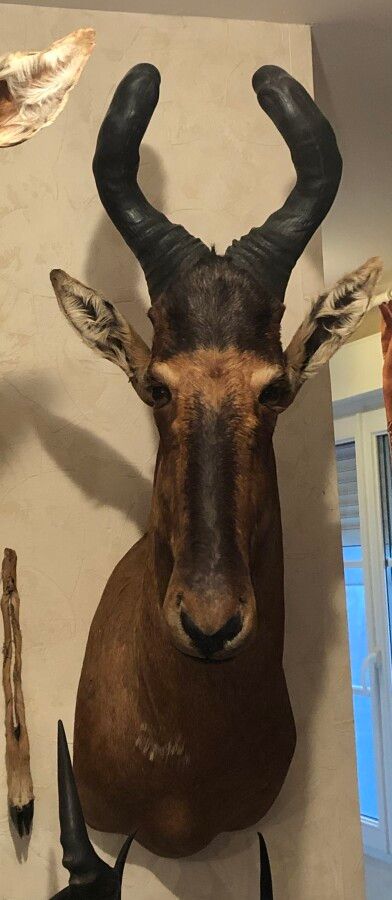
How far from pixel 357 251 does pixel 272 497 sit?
7.02 feet

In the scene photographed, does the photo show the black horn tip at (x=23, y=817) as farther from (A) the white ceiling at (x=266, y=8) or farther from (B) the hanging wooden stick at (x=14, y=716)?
(A) the white ceiling at (x=266, y=8)

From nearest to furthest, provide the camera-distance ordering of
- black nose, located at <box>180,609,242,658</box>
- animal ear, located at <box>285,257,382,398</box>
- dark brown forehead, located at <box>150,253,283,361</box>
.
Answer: black nose, located at <box>180,609,242,658</box> < dark brown forehead, located at <box>150,253,283,361</box> < animal ear, located at <box>285,257,382,398</box>

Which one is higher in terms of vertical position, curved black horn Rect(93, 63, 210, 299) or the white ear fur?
curved black horn Rect(93, 63, 210, 299)

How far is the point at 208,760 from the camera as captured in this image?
1165mm

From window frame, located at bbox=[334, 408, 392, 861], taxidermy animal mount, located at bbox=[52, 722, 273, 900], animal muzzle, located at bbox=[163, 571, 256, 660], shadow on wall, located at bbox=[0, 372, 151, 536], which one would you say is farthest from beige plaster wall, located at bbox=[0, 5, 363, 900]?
window frame, located at bbox=[334, 408, 392, 861]

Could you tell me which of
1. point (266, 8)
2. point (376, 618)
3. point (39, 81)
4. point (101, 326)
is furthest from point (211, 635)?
point (376, 618)

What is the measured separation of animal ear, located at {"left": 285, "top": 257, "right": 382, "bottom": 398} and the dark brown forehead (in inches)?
3.0

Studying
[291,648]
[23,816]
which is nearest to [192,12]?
[291,648]

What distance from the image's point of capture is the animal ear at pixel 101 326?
1.19m

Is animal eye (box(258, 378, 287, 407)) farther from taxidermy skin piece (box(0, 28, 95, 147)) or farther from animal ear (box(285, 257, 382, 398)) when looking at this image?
taxidermy skin piece (box(0, 28, 95, 147))

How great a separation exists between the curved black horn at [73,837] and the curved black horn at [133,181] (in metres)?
0.63

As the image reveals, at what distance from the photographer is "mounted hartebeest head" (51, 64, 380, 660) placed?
3.23ft

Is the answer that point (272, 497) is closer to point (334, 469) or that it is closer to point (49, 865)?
point (334, 469)

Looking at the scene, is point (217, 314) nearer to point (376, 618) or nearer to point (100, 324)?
point (100, 324)
